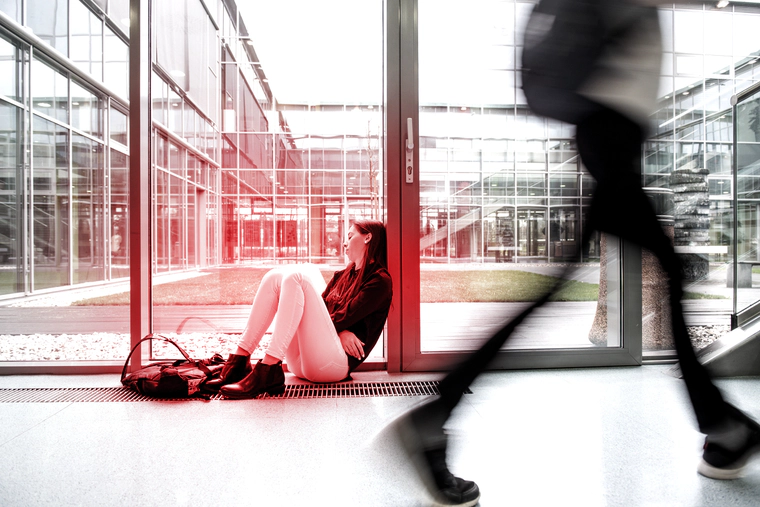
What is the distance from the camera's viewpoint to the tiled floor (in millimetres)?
1109

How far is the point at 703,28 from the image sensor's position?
86.6 inches

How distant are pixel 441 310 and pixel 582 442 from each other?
110 centimetres

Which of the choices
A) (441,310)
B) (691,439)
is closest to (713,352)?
(691,439)

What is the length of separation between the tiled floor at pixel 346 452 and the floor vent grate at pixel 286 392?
70mm

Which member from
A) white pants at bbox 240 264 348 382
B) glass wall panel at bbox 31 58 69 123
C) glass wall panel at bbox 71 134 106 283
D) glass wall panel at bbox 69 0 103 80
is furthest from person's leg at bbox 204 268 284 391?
glass wall panel at bbox 69 0 103 80

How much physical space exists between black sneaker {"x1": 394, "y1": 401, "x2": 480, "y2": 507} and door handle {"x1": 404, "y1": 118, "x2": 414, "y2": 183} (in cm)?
149

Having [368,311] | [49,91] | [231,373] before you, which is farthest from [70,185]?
[368,311]

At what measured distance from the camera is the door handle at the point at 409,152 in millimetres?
2258

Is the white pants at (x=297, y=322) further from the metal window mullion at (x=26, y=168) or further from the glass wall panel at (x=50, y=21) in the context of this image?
the glass wall panel at (x=50, y=21)

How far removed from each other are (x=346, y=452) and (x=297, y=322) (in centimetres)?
67

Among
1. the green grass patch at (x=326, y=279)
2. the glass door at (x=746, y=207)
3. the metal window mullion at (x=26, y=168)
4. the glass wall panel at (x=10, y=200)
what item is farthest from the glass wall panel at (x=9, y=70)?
the glass door at (x=746, y=207)

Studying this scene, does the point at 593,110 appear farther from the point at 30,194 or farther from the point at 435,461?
the point at 30,194

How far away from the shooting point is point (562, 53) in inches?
39.3

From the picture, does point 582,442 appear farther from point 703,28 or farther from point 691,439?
point 703,28
